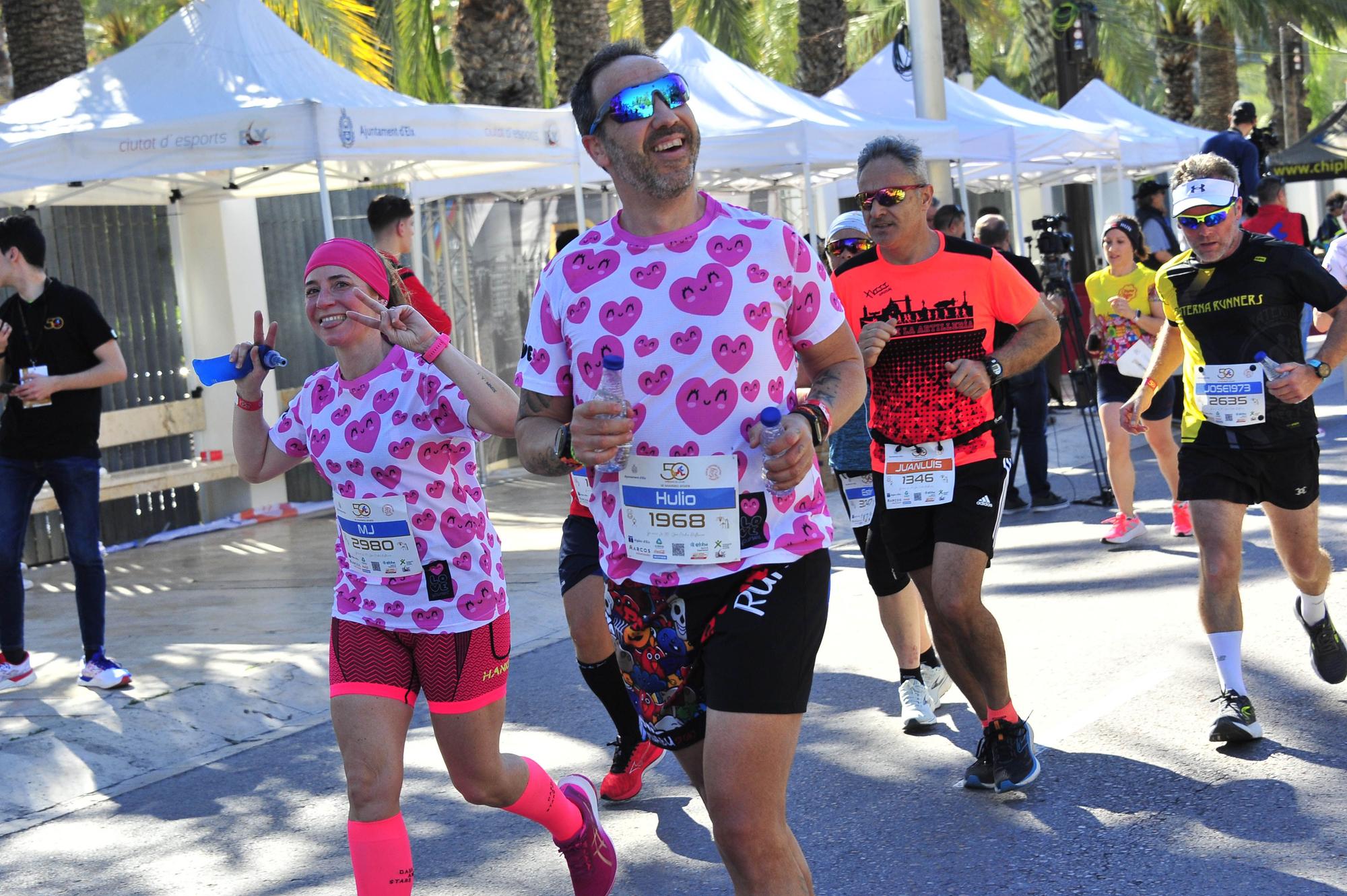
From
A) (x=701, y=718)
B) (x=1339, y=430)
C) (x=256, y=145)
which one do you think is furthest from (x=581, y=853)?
(x=1339, y=430)

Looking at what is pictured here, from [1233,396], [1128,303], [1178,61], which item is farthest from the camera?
[1178,61]

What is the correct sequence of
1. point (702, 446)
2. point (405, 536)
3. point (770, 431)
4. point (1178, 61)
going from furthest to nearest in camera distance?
1. point (1178, 61)
2. point (405, 536)
3. point (702, 446)
4. point (770, 431)

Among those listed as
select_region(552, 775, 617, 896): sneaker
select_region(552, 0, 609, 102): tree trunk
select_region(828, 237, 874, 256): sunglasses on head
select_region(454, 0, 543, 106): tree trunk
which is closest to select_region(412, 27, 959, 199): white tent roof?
select_region(454, 0, 543, 106): tree trunk

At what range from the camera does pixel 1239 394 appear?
528cm

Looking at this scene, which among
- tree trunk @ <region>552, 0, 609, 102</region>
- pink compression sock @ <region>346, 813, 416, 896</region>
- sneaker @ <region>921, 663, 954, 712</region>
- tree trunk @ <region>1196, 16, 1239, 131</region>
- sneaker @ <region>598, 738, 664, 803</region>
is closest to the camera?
pink compression sock @ <region>346, 813, 416, 896</region>

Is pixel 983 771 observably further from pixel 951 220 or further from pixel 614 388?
pixel 951 220

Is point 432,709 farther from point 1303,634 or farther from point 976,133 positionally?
point 976,133

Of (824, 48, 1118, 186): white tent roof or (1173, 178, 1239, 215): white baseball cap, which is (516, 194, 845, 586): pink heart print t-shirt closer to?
(1173, 178, 1239, 215): white baseball cap

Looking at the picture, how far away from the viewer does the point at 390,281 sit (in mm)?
4152

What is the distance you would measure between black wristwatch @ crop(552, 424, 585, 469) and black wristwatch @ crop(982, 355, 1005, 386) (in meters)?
2.24

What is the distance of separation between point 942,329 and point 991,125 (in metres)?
11.8

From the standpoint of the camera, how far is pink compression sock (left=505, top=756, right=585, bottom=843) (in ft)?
13.2

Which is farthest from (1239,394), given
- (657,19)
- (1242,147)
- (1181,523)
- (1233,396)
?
(657,19)

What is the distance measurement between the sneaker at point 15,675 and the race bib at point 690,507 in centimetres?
490
